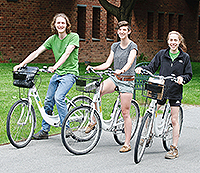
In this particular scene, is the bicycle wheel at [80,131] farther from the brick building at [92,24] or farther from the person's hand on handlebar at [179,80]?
the brick building at [92,24]

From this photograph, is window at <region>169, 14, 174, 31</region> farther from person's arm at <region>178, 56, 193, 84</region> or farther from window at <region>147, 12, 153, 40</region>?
person's arm at <region>178, 56, 193, 84</region>

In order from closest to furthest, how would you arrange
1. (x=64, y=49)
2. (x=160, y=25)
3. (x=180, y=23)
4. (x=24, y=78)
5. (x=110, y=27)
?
(x=24, y=78) → (x=64, y=49) → (x=110, y=27) → (x=160, y=25) → (x=180, y=23)

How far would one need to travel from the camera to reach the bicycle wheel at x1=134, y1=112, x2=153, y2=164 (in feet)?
16.8

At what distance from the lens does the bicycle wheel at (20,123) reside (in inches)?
219

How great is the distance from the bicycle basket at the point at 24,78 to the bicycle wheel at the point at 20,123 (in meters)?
0.24

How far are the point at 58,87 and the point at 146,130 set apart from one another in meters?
1.44

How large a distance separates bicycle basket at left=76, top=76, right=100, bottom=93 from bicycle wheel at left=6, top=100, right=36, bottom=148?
33.8 inches

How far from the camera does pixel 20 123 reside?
574 centimetres

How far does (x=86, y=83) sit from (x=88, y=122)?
627mm

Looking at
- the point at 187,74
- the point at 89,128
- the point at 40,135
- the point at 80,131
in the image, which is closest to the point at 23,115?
the point at 40,135

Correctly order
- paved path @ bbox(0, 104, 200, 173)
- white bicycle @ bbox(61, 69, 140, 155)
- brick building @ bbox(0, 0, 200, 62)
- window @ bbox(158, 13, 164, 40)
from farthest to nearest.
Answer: window @ bbox(158, 13, 164, 40)
brick building @ bbox(0, 0, 200, 62)
white bicycle @ bbox(61, 69, 140, 155)
paved path @ bbox(0, 104, 200, 173)

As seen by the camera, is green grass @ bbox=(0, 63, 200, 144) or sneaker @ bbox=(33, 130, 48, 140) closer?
sneaker @ bbox=(33, 130, 48, 140)

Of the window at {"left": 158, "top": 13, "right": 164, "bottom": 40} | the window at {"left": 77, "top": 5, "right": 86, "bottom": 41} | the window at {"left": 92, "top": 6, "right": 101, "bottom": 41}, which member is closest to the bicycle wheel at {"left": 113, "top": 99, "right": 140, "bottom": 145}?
the window at {"left": 77, "top": 5, "right": 86, "bottom": 41}

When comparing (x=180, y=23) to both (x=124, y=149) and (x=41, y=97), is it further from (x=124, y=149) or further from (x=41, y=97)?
(x=124, y=149)
